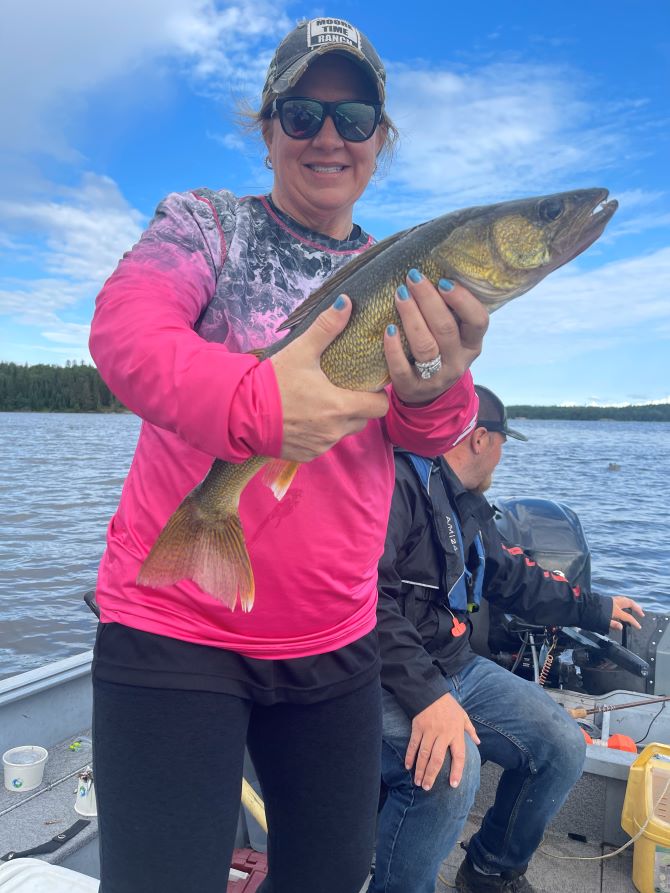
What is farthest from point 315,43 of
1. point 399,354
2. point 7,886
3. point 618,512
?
point 618,512

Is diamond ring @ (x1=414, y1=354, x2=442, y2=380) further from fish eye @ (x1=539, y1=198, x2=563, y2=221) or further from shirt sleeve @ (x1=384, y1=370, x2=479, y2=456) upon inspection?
fish eye @ (x1=539, y1=198, x2=563, y2=221)

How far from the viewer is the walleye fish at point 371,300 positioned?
5.67 ft

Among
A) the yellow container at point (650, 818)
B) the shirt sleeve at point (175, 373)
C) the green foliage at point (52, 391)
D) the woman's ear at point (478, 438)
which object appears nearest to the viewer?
the shirt sleeve at point (175, 373)

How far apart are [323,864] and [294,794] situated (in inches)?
8.6

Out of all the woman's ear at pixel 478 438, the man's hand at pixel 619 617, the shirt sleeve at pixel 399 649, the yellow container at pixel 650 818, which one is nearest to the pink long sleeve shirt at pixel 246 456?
the shirt sleeve at pixel 399 649

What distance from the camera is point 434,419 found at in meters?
2.03

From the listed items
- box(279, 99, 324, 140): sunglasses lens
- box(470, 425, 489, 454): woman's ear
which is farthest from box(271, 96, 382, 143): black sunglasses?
box(470, 425, 489, 454): woman's ear

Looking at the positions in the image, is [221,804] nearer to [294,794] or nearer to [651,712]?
[294,794]

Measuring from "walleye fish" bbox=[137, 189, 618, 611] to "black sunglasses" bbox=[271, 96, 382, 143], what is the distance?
0.42 m

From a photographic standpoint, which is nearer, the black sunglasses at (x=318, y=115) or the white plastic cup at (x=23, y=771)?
the black sunglasses at (x=318, y=115)

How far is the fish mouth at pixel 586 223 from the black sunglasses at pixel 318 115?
0.66 m

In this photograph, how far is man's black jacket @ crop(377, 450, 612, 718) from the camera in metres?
3.05

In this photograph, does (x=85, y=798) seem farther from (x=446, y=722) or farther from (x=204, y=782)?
(x=204, y=782)

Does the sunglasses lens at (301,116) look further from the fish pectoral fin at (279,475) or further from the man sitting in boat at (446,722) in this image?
the man sitting in boat at (446,722)
